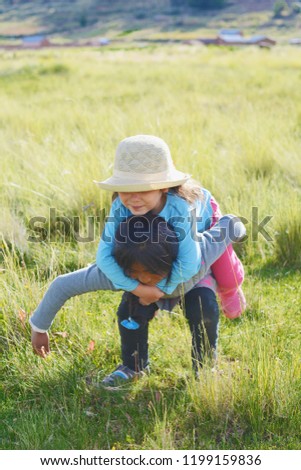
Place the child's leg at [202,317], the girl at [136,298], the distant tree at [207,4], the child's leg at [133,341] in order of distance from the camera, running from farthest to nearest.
Answer: the distant tree at [207,4] → the child's leg at [133,341] → the child's leg at [202,317] → the girl at [136,298]

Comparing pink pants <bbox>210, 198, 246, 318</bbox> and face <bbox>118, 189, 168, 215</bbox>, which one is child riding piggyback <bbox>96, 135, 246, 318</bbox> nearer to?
face <bbox>118, 189, 168, 215</bbox>

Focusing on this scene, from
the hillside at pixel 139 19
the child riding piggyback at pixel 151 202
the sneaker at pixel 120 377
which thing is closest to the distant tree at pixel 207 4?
the hillside at pixel 139 19

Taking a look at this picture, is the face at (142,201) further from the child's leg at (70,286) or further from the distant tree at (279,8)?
the distant tree at (279,8)

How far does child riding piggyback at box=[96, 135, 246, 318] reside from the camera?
2.71m

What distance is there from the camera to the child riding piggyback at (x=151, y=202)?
271 centimetres

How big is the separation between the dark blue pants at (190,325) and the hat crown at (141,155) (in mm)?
653

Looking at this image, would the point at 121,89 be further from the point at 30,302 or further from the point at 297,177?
the point at 30,302

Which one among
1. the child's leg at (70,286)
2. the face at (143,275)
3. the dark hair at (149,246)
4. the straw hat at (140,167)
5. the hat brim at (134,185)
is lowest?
the child's leg at (70,286)

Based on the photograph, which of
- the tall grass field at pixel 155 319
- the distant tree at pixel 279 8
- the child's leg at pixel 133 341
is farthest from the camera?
the distant tree at pixel 279 8

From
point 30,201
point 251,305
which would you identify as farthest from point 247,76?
point 251,305

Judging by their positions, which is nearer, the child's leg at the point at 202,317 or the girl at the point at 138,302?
the girl at the point at 138,302

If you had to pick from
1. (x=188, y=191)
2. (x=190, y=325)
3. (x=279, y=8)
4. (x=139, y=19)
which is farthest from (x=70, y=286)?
(x=139, y=19)

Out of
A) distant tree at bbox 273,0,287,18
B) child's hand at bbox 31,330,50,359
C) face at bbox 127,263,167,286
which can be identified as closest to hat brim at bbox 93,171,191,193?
face at bbox 127,263,167,286

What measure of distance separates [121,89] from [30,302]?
461 inches
